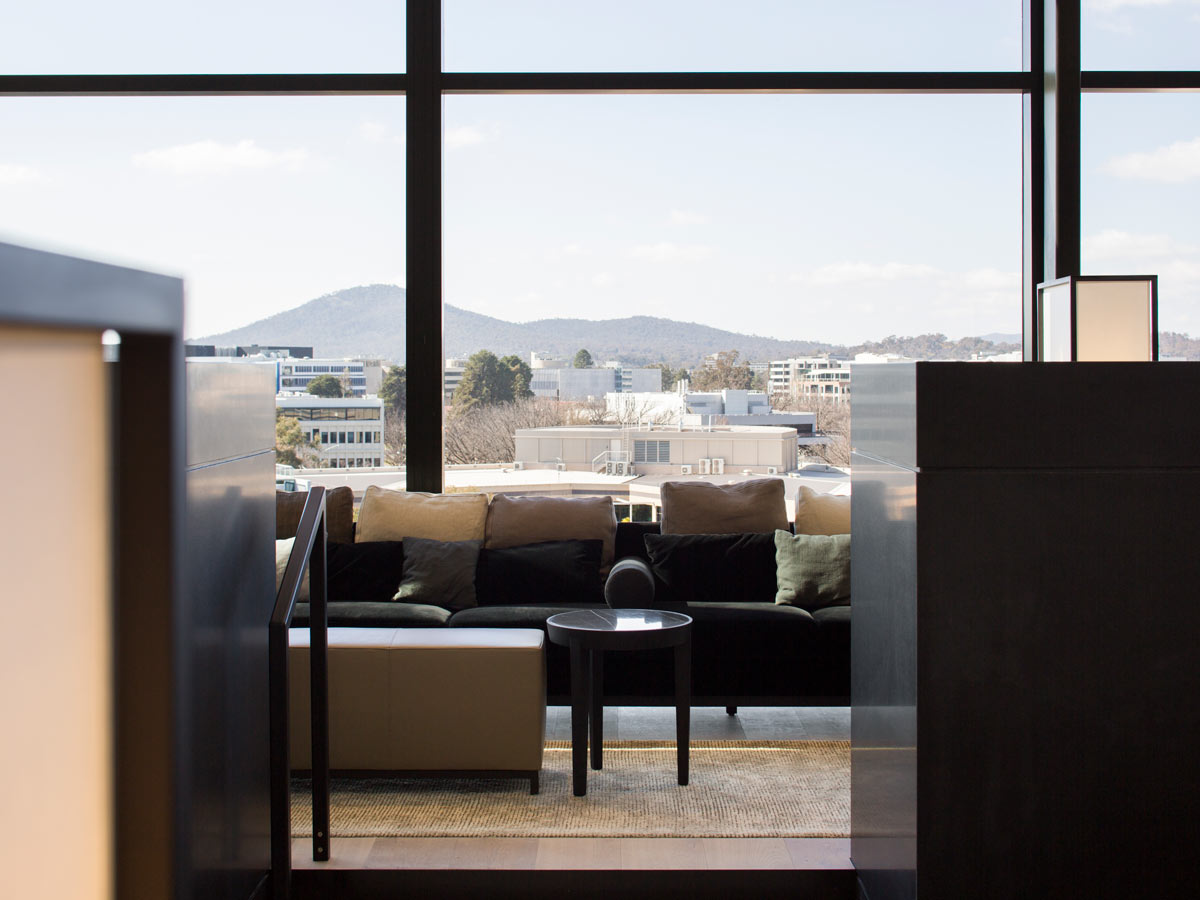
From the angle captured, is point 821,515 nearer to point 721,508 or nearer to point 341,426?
point 721,508

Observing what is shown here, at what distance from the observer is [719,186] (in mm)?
5352

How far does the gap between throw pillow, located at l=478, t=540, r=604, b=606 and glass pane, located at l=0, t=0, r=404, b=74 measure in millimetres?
2448

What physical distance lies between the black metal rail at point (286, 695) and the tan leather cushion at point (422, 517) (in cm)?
187

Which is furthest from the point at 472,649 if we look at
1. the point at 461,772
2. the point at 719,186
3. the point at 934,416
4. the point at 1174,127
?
the point at 1174,127


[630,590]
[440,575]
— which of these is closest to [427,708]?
[630,590]

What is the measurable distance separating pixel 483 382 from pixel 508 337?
272 millimetres

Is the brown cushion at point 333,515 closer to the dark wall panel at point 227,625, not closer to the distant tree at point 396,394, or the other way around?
the distant tree at point 396,394

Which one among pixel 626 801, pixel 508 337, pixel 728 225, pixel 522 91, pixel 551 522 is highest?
pixel 522 91

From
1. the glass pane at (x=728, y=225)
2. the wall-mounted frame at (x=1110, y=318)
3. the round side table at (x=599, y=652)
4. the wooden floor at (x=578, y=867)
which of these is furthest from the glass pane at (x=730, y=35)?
the wooden floor at (x=578, y=867)

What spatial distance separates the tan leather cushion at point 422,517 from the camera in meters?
4.70

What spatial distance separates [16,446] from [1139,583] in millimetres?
1940

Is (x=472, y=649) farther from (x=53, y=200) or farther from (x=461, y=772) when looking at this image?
(x=53, y=200)

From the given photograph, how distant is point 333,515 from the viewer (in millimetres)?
4699

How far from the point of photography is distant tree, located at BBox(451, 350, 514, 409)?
540cm
